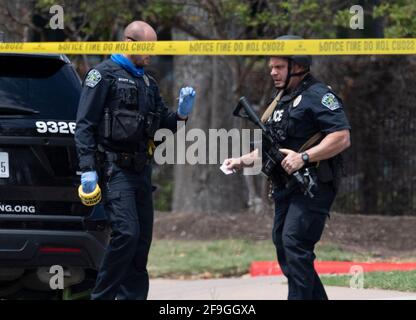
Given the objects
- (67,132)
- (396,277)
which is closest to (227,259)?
(396,277)

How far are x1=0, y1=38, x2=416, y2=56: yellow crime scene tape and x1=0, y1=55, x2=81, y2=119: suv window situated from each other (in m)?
0.37

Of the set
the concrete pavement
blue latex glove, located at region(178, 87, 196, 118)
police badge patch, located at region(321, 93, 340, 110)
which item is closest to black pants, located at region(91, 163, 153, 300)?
blue latex glove, located at region(178, 87, 196, 118)

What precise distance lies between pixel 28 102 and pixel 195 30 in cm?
587

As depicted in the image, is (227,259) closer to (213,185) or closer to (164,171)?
(213,185)

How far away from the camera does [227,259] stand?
1041 cm

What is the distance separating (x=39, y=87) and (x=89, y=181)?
969mm

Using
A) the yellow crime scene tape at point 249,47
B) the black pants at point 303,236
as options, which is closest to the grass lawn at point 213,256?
the yellow crime scene tape at point 249,47

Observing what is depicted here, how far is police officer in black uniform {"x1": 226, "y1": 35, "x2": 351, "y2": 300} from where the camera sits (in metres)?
6.04

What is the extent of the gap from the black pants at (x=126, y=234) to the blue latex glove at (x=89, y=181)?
0.25 m

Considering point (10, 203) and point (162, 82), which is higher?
point (162, 82)

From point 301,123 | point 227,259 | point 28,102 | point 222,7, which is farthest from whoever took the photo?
point 222,7

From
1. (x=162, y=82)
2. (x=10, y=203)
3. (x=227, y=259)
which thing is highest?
(x=162, y=82)

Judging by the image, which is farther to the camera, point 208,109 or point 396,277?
point 208,109

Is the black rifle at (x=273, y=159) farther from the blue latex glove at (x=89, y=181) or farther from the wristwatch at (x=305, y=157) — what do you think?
the blue latex glove at (x=89, y=181)
